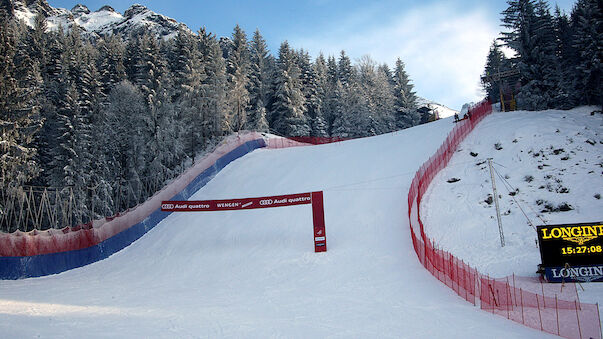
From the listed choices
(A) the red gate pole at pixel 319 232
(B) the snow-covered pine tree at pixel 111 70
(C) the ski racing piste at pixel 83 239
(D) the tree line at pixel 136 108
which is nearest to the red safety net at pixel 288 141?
(D) the tree line at pixel 136 108

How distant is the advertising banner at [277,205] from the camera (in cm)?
1983

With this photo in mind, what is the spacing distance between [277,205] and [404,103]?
45424mm

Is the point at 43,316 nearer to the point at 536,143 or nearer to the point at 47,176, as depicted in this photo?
the point at 536,143

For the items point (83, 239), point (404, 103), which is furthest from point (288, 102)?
point (83, 239)

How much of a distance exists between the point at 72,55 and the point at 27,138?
26480 mm

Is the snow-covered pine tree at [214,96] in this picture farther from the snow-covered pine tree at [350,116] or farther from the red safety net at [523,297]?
the red safety net at [523,297]

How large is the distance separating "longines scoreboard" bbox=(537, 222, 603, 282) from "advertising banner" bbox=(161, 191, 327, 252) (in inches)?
379

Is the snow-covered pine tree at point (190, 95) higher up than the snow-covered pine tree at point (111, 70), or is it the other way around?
the snow-covered pine tree at point (111, 70)

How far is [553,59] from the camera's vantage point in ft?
109

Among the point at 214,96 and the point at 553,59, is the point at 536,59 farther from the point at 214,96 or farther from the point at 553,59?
the point at 214,96

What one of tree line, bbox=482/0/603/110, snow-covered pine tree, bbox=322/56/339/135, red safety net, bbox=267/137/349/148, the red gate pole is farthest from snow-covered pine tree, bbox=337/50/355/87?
the red gate pole

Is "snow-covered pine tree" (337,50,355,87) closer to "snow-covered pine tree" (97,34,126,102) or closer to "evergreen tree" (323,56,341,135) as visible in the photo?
"evergreen tree" (323,56,341,135)

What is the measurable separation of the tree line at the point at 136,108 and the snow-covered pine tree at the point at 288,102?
0.16m

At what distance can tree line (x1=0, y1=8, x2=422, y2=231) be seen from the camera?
90.5ft
